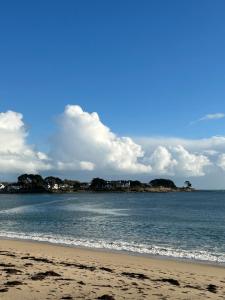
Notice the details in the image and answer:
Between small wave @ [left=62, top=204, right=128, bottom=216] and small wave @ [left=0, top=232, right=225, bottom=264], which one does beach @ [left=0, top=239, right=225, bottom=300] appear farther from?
small wave @ [left=62, top=204, right=128, bottom=216]

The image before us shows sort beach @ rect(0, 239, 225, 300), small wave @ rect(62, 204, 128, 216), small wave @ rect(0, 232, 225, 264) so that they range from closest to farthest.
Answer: beach @ rect(0, 239, 225, 300)
small wave @ rect(0, 232, 225, 264)
small wave @ rect(62, 204, 128, 216)

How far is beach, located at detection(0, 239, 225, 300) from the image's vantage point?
54.5ft

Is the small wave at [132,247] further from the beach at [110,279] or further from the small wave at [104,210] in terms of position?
the small wave at [104,210]

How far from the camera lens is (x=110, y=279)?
19.9 m

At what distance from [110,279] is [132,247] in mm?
18170

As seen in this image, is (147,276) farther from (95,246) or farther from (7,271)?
(95,246)

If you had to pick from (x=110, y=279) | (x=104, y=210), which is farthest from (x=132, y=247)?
(x=104, y=210)

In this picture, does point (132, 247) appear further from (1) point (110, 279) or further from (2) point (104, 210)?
(2) point (104, 210)

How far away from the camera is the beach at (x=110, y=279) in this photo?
1660 cm

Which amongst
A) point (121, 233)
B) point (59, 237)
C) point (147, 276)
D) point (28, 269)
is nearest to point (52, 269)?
point (28, 269)

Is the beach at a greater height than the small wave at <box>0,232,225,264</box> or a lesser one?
greater

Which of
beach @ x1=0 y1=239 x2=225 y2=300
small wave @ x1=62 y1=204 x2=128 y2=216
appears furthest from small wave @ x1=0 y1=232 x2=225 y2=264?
small wave @ x1=62 y1=204 x2=128 y2=216

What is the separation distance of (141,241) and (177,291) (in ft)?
80.6

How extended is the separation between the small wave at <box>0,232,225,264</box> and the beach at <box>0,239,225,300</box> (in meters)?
3.93
